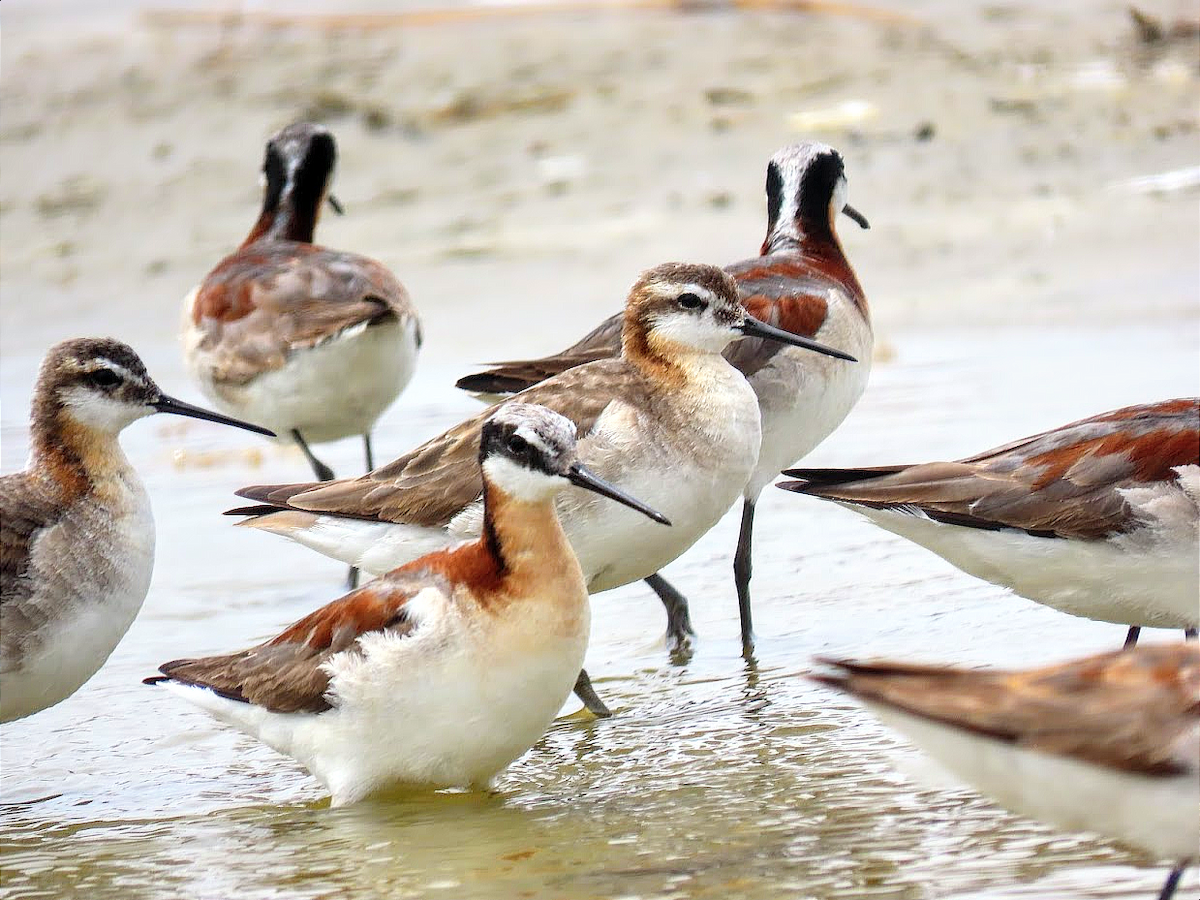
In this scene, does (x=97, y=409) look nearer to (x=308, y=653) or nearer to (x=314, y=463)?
(x=308, y=653)

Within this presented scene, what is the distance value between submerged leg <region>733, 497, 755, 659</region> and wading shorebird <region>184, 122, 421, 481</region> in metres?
2.44

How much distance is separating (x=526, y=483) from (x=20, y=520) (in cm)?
182

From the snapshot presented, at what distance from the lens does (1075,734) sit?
191 inches

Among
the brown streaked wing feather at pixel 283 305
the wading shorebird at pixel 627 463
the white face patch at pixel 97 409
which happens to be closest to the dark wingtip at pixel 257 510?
the wading shorebird at pixel 627 463

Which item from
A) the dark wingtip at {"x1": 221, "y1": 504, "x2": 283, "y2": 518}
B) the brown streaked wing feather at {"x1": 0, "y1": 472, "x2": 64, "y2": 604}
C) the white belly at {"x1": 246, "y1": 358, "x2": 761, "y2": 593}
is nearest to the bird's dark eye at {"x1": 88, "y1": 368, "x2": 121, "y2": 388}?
the brown streaked wing feather at {"x1": 0, "y1": 472, "x2": 64, "y2": 604}

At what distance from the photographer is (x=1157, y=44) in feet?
61.5

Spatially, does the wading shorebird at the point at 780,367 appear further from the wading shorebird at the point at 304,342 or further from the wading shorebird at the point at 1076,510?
the wading shorebird at the point at 304,342

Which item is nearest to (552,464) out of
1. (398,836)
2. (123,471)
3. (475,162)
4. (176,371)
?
(398,836)

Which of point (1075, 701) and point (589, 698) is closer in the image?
point (1075, 701)

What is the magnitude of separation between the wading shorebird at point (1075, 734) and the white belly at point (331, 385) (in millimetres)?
5883

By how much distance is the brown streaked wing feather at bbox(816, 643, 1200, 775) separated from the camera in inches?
190

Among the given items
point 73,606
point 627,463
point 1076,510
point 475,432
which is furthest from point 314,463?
point 1076,510

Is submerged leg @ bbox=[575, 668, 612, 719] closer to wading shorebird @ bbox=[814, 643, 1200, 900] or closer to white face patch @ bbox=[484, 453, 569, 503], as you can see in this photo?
white face patch @ bbox=[484, 453, 569, 503]

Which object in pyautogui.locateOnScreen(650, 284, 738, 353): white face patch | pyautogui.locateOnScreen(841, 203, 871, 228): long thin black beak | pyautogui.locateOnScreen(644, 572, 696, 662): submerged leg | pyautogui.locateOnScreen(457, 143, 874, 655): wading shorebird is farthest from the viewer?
pyautogui.locateOnScreen(841, 203, 871, 228): long thin black beak
